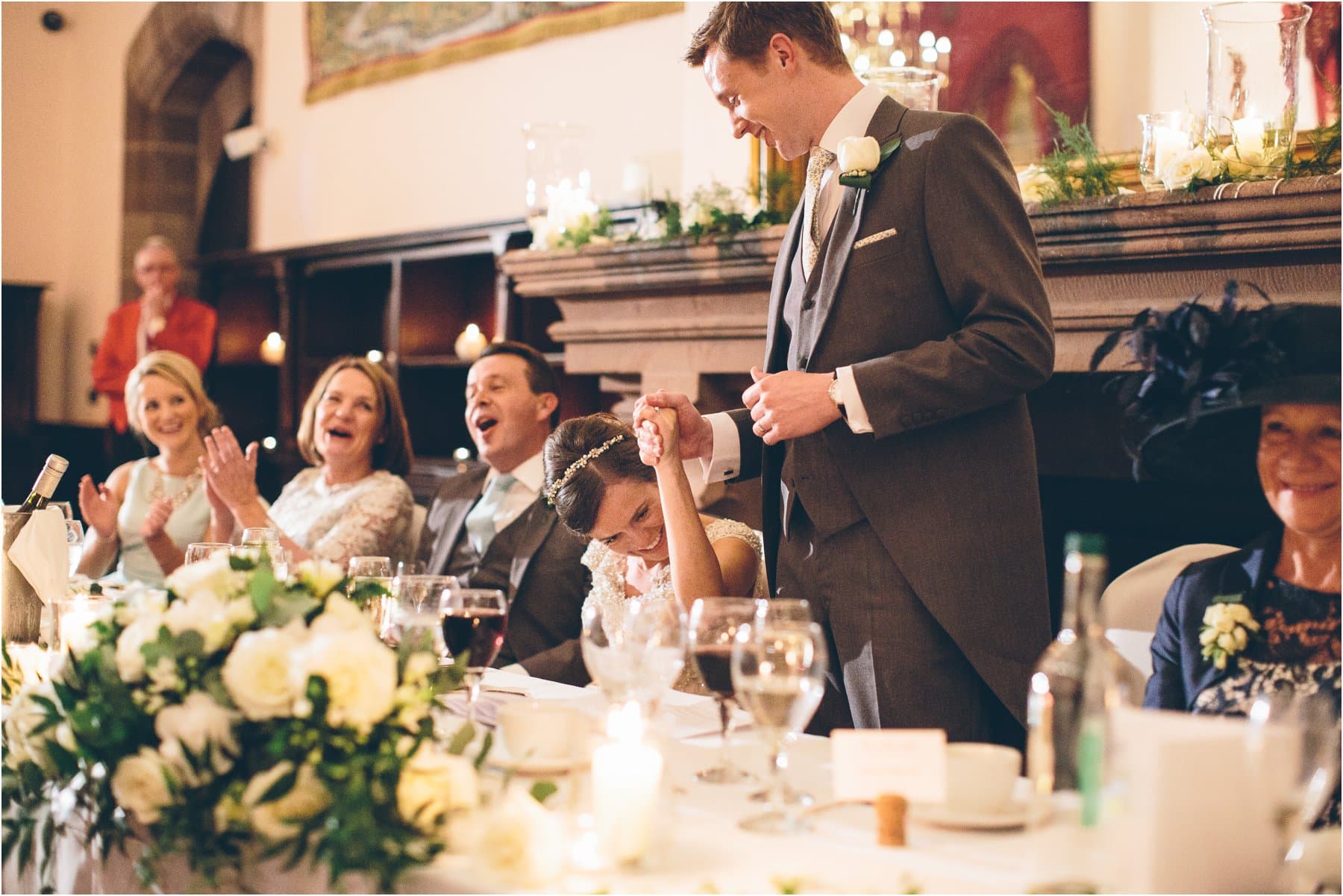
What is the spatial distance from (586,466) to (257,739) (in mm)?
1342

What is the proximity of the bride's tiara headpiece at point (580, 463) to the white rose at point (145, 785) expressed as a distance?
135 cm

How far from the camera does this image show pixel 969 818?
118cm

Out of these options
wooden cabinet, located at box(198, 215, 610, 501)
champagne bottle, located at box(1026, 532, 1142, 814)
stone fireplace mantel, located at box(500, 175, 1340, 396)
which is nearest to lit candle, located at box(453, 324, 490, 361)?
wooden cabinet, located at box(198, 215, 610, 501)

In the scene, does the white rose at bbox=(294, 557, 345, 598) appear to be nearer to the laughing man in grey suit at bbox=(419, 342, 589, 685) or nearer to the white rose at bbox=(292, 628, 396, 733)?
the white rose at bbox=(292, 628, 396, 733)

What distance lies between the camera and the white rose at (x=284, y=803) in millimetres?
1039

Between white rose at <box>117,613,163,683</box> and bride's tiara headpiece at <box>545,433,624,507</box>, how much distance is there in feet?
4.18

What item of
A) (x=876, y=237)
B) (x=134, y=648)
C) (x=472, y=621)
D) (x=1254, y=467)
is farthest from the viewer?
(x=876, y=237)

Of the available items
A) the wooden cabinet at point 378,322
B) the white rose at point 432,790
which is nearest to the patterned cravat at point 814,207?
the white rose at point 432,790

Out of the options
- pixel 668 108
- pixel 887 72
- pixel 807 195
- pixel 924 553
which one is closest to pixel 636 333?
pixel 887 72

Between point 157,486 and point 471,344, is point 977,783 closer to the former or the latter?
point 157,486

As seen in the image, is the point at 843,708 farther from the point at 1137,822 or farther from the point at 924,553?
the point at 1137,822

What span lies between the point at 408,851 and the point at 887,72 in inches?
104

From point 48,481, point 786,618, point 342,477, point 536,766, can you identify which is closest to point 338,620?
point 536,766

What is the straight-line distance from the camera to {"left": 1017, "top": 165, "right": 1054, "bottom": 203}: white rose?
2.89 m
